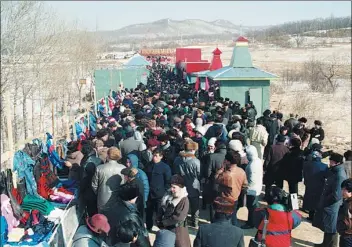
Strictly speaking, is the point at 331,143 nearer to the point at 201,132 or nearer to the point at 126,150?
the point at 201,132

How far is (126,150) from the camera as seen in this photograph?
286 inches

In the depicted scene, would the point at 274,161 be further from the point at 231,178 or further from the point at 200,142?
the point at 231,178

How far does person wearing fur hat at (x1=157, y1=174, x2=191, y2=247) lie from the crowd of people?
0.01m

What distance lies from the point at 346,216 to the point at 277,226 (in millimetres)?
942

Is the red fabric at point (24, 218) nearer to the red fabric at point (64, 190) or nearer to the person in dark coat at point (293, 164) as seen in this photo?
the red fabric at point (64, 190)

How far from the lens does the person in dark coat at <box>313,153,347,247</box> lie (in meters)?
5.65

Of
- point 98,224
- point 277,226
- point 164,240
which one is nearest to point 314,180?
point 277,226

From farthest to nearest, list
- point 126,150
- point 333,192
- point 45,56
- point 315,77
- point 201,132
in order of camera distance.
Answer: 1. point 315,77
2. point 45,56
3. point 201,132
4. point 126,150
5. point 333,192

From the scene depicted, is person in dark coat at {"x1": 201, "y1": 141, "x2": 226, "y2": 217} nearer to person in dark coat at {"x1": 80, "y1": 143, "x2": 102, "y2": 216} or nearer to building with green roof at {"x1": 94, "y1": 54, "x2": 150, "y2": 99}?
person in dark coat at {"x1": 80, "y1": 143, "x2": 102, "y2": 216}

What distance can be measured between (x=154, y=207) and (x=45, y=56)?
64.8ft

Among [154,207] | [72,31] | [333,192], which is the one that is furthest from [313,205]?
[72,31]

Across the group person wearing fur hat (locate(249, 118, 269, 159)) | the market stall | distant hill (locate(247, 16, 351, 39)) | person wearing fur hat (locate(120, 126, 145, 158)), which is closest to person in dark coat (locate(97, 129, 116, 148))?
person wearing fur hat (locate(120, 126, 145, 158))

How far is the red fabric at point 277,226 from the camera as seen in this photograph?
4.41 m

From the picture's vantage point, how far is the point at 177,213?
4723 mm
